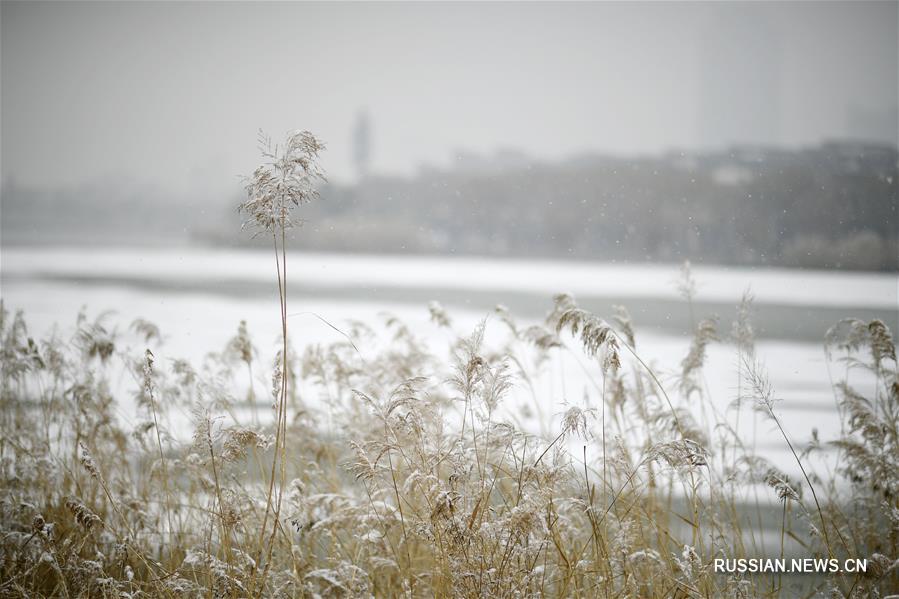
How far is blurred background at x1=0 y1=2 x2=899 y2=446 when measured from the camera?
11.0 metres

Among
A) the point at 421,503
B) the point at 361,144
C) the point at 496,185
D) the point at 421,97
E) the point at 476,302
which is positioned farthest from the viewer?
the point at 421,97

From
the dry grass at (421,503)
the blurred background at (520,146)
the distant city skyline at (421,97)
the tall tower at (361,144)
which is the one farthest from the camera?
the tall tower at (361,144)

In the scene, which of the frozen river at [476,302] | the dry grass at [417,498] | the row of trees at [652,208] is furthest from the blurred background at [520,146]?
the dry grass at [417,498]

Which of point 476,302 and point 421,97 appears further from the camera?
point 421,97

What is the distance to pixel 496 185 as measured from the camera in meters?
20.0

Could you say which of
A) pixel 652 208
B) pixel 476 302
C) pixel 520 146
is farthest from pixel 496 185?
pixel 520 146

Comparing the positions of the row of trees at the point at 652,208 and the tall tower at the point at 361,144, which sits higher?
the tall tower at the point at 361,144

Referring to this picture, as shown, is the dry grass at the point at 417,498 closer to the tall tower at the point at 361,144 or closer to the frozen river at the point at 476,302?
the frozen river at the point at 476,302

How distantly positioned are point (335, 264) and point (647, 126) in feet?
50.4

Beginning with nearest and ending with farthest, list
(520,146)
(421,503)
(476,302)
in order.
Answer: (421,503) < (476,302) < (520,146)

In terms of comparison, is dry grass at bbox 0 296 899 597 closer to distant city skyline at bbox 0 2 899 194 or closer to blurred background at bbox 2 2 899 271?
blurred background at bbox 2 2 899 271

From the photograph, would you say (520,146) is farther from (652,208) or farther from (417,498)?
(417,498)

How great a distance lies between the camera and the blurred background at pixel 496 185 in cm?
1097

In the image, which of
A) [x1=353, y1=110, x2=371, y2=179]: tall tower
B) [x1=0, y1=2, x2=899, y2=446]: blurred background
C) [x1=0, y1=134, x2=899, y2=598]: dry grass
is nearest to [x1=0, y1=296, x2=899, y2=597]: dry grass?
[x1=0, y1=134, x2=899, y2=598]: dry grass
